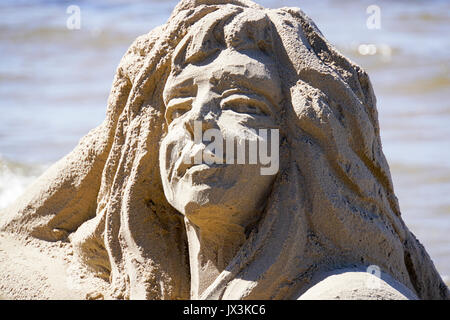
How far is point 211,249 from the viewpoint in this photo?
330 centimetres

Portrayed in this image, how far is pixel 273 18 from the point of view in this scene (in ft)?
11.0

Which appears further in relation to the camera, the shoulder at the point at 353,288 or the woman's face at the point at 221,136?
the woman's face at the point at 221,136

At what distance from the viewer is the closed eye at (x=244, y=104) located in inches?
126

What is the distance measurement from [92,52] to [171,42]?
7.90 meters

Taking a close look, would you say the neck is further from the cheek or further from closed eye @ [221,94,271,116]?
closed eye @ [221,94,271,116]

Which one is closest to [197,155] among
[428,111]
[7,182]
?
[7,182]

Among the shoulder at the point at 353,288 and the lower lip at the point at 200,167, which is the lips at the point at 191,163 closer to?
the lower lip at the point at 200,167

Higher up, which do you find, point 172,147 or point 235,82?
point 235,82

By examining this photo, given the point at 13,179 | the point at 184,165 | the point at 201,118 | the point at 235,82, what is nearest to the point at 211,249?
the point at 184,165

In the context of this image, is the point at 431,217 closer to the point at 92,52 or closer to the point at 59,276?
the point at 59,276

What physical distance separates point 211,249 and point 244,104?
0.47 meters

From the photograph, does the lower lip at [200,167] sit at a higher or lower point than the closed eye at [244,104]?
lower

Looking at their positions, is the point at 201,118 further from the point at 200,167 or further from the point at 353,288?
the point at 353,288

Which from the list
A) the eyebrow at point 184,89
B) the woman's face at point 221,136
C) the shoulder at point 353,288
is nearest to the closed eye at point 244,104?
the woman's face at point 221,136
